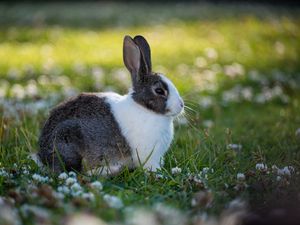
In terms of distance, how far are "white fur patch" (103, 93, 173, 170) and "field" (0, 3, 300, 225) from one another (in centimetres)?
21

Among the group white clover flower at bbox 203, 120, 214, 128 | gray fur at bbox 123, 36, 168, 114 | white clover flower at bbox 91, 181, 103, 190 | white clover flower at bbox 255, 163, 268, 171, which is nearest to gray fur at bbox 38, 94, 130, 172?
gray fur at bbox 123, 36, 168, 114

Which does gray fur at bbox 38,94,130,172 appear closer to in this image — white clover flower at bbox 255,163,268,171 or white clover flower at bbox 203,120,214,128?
white clover flower at bbox 255,163,268,171

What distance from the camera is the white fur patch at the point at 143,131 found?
6.00 metres

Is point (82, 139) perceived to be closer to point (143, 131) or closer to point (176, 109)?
point (143, 131)

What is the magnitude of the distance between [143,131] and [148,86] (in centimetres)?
50

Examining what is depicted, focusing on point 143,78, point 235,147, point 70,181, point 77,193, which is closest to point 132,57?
point 143,78

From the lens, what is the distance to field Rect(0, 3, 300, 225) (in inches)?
182

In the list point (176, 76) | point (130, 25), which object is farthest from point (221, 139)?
point (130, 25)

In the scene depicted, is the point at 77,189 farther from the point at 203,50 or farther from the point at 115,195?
the point at 203,50

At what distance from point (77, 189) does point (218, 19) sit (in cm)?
1631

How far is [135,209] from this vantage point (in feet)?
14.6

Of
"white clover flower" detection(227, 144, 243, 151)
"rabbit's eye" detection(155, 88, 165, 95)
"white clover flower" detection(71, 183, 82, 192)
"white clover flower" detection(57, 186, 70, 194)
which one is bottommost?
"white clover flower" detection(227, 144, 243, 151)

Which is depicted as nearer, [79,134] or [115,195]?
[115,195]

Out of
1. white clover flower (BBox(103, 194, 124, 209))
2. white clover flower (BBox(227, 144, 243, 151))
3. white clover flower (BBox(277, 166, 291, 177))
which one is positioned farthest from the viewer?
white clover flower (BBox(227, 144, 243, 151))
